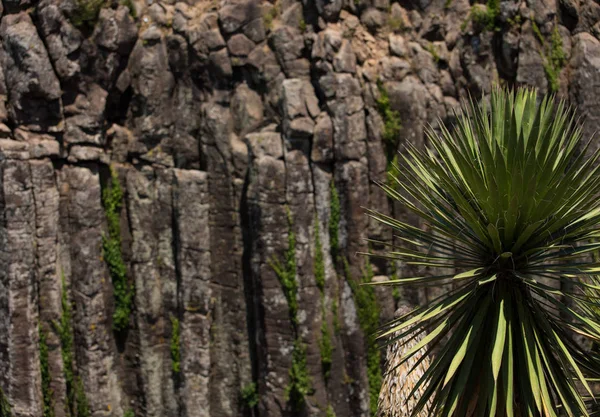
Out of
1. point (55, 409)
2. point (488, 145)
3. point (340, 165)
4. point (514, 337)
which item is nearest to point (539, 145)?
point (488, 145)

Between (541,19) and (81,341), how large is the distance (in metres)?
13.7

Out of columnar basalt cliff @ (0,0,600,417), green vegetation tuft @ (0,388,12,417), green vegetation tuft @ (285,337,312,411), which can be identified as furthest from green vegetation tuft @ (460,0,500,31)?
green vegetation tuft @ (0,388,12,417)

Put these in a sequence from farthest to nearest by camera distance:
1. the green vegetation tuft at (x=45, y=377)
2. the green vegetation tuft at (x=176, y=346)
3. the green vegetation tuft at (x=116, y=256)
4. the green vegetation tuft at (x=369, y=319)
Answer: the green vegetation tuft at (x=176, y=346), the green vegetation tuft at (x=116, y=256), the green vegetation tuft at (x=45, y=377), the green vegetation tuft at (x=369, y=319)

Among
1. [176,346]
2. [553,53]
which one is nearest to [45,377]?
[176,346]

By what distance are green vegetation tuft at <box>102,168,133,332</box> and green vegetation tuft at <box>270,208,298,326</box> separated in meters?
4.02

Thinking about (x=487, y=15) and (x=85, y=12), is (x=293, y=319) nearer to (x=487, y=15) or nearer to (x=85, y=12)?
(x=487, y=15)

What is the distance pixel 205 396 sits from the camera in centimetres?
2148

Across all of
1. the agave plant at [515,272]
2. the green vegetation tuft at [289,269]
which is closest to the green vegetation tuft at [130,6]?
the green vegetation tuft at [289,269]

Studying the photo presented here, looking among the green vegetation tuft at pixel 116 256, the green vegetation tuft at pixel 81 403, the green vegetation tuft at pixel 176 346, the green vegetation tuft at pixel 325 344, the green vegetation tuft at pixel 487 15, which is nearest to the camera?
the green vegetation tuft at pixel 325 344

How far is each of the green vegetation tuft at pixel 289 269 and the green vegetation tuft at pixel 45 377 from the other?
233 inches

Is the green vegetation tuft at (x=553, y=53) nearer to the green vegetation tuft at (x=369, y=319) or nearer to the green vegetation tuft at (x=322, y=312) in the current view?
the green vegetation tuft at (x=369, y=319)

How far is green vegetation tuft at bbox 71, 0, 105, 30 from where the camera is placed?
20734mm

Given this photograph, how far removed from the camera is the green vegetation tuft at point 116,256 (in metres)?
21.4

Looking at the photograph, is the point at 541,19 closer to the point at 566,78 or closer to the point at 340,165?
the point at 566,78
